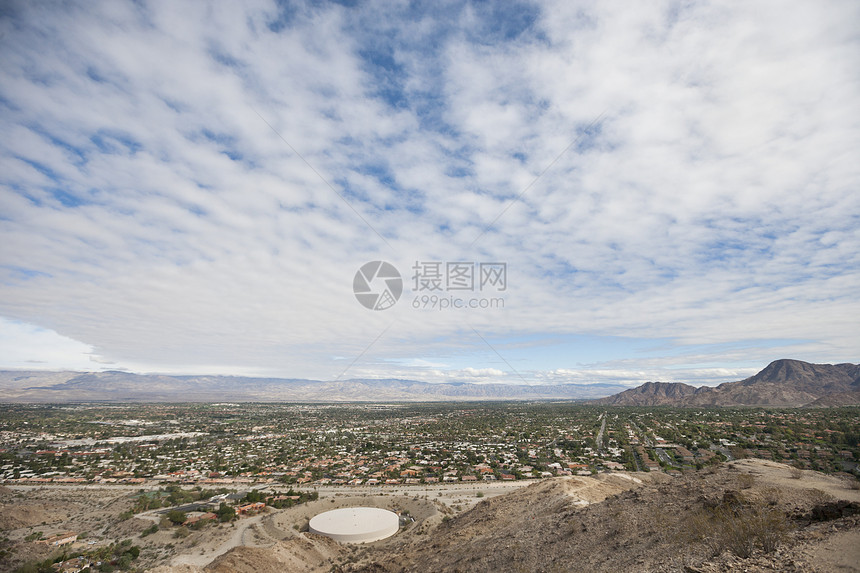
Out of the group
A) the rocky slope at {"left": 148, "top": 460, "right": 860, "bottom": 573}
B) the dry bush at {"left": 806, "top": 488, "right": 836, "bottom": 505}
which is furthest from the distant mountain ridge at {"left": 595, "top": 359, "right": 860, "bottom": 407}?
the dry bush at {"left": 806, "top": 488, "right": 836, "bottom": 505}

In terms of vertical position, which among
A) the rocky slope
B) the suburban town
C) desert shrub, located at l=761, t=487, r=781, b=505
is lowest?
the suburban town

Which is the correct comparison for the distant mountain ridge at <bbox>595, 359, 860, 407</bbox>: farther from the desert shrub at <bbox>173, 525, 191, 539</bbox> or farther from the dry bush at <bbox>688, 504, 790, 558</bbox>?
the desert shrub at <bbox>173, 525, 191, 539</bbox>

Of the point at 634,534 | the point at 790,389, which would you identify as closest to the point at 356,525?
the point at 634,534

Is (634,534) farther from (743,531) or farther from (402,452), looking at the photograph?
(402,452)

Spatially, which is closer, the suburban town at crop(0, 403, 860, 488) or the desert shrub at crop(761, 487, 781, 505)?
the desert shrub at crop(761, 487, 781, 505)

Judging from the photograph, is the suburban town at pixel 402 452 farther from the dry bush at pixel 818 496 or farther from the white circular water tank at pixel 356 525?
the dry bush at pixel 818 496

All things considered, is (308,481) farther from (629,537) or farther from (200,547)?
(629,537)

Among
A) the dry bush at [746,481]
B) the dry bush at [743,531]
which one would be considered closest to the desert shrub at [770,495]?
the dry bush at [743,531]
